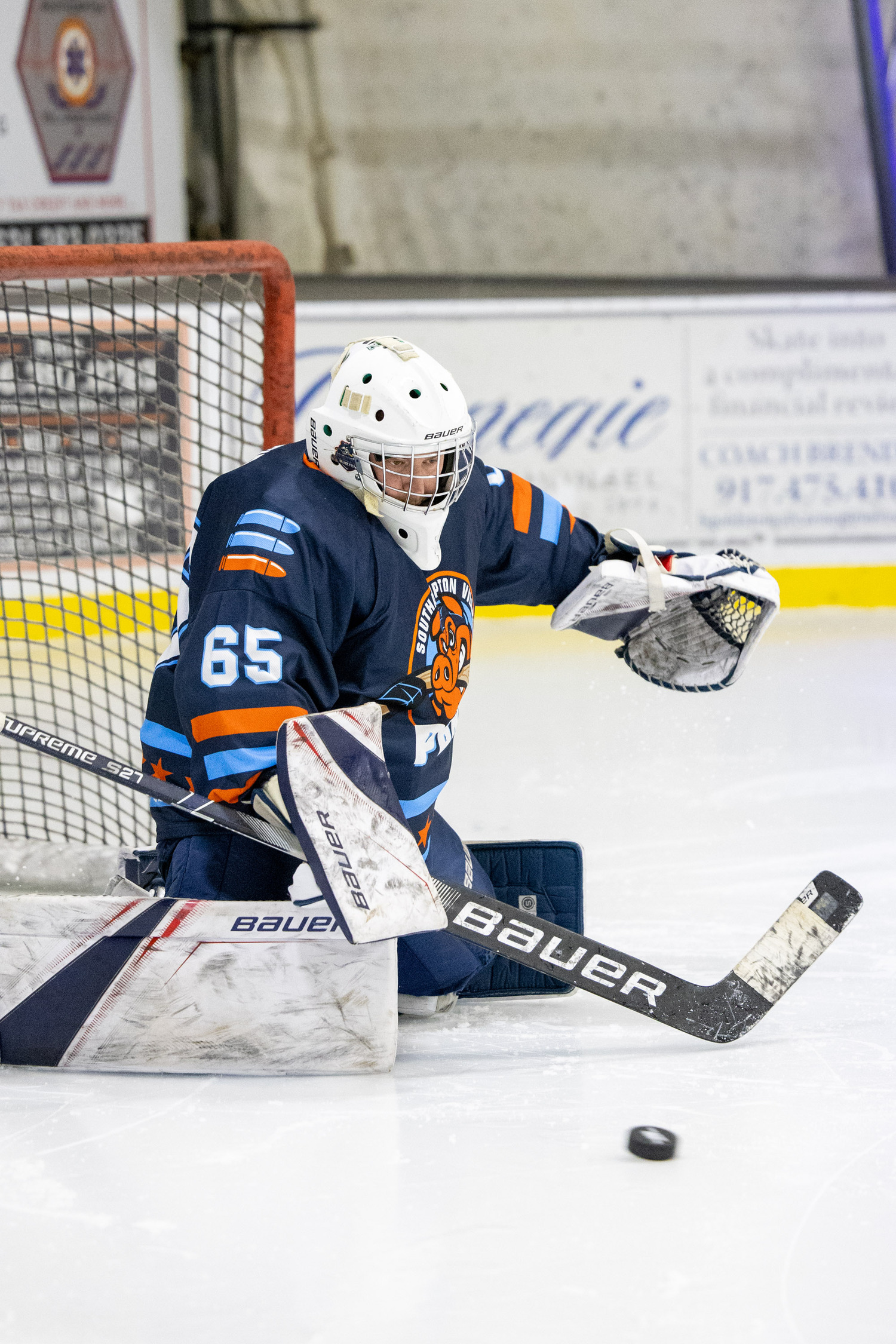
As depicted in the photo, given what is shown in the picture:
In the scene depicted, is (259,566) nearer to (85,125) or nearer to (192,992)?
(192,992)

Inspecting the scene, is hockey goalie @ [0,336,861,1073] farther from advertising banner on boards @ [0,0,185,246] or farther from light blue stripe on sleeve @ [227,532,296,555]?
advertising banner on boards @ [0,0,185,246]

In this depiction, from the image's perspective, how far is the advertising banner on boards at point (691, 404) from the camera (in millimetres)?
4332

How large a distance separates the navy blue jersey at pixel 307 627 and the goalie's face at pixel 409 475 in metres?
0.06

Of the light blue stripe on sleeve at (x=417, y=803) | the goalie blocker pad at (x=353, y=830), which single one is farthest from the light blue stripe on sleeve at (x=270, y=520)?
the light blue stripe on sleeve at (x=417, y=803)

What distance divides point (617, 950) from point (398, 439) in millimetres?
646

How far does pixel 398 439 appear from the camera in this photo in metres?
1.46

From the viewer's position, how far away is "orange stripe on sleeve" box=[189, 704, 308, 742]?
1.38 meters

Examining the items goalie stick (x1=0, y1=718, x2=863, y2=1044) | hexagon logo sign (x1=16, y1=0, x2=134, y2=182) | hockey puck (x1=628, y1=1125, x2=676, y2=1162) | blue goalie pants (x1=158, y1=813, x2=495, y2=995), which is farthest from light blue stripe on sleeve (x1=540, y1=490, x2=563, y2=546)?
hexagon logo sign (x1=16, y1=0, x2=134, y2=182)

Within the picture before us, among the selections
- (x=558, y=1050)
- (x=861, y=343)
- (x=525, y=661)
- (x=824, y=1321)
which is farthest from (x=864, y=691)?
(x=824, y=1321)

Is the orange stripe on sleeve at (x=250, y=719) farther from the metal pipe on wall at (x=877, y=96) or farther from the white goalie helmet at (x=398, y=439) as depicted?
the metal pipe on wall at (x=877, y=96)

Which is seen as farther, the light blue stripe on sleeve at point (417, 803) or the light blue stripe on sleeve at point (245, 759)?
the light blue stripe on sleeve at point (417, 803)

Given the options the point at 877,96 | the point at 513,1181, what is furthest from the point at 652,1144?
the point at 877,96

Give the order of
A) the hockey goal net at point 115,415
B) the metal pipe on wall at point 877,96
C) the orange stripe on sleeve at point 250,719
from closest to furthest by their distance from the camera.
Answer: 1. the orange stripe on sleeve at point 250,719
2. the hockey goal net at point 115,415
3. the metal pipe on wall at point 877,96

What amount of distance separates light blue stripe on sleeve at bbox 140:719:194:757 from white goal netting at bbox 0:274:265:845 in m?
0.38
